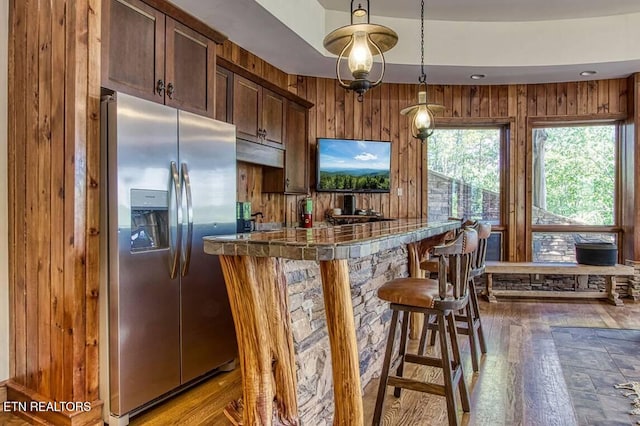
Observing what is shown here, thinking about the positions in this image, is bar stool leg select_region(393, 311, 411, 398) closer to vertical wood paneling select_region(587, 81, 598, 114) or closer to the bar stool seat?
the bar stool seat

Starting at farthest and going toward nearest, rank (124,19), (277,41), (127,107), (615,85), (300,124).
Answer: (615,85) < (300,124) < (277,41) < (124,19) < (127,107)

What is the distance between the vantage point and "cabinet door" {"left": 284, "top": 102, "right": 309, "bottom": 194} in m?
4.56

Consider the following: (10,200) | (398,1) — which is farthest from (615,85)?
(10,200)

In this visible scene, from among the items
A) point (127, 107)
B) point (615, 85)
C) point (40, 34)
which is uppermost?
point (615, 85)

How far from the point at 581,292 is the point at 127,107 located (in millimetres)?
5498

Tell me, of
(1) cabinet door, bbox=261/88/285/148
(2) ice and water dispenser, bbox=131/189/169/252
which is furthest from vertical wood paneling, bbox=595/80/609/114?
(2) ice and water dispenser, bbox=131/189/169/252

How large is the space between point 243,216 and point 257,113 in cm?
99

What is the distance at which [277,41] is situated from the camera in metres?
4.09

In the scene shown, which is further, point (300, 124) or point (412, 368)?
point (300, 124)

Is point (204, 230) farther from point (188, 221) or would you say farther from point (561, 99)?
point (561, 99)

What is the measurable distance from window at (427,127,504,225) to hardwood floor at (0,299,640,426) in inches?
84.1

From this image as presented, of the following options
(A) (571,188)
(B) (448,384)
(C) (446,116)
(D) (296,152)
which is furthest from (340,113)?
(B) (448,384)

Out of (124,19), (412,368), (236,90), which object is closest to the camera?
(124,19)

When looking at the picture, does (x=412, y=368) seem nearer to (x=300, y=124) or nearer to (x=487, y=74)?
(x=300, y=124)
